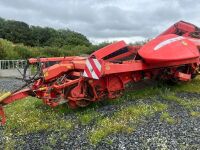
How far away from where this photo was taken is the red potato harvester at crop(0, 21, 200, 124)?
7230 millimetres

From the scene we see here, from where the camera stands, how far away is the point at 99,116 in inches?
279

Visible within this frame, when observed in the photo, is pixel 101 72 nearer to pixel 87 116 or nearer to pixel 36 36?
pixel 87 116

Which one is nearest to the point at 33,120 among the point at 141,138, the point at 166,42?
the point at 141,138

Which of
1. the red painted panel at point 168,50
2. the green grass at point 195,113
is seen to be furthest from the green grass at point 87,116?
the green grass at point 195,113

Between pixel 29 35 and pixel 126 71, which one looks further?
pixel 29 35

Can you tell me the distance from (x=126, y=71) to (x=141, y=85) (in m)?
1.80

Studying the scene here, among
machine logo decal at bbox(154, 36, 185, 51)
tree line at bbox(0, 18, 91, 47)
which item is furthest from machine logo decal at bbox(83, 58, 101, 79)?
tree line at bbox(0, 18, 91, 47)

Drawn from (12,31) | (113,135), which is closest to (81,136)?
(113,135)

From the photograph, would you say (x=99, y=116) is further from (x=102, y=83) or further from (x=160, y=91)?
(x=160, y=91)

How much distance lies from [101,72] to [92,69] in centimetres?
19

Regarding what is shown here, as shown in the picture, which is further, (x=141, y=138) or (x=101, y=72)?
(x=101, y=72)

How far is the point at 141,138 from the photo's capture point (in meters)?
5.92

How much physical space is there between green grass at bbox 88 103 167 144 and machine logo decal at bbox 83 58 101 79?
818 millimetres

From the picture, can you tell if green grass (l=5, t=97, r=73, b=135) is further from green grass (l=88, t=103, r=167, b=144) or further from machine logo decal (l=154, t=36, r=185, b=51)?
machine logo decal (l=154, t=36, r=185, b=51)
